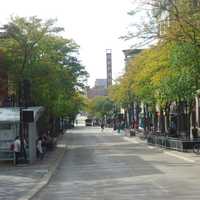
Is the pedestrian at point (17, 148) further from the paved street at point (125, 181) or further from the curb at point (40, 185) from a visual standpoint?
the curb at point (40, 185)

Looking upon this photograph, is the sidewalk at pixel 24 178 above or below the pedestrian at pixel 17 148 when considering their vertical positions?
below

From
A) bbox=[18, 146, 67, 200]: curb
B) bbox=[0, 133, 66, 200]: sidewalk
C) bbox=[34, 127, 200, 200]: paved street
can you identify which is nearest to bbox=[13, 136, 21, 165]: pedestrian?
bbox=[0, 133, 66, 200]: sidewalk

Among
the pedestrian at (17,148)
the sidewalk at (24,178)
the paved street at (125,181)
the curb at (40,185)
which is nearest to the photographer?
the paved street at (125,181)

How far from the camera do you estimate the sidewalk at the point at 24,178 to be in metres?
21.3

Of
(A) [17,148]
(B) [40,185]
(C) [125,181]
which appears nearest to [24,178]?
(B) [40,185]

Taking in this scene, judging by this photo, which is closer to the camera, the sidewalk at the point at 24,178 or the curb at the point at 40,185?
the curb at the point at 40,185

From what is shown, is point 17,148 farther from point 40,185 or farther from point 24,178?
point 40,185

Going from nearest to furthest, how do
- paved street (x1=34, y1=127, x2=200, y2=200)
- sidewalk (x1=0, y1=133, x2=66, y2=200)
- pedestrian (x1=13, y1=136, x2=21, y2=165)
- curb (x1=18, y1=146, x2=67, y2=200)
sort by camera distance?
paved street (x1=34, y1=127, x2=200, y2=200) → curb (x1=18, y1=146, x2=67, y2=200) → sidewalk (x1=0, y1=133, x2=66, y2=200) → pedestrian (x1=13, y1=136, x2=21, y2=165)

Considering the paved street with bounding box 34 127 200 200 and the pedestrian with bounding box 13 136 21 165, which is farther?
the pedestrian with bounding box 13 136 21 165

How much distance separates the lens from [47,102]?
2132 inches

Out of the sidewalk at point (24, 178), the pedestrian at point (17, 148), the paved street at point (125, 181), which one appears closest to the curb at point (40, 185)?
the sidewalk at point (24, 178)

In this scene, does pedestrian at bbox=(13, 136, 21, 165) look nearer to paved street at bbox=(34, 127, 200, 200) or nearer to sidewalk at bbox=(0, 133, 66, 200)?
sidewalk at bbox=(0, 133, 66, 200)

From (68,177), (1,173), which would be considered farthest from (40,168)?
(68,177)

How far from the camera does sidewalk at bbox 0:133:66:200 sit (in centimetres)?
2128
